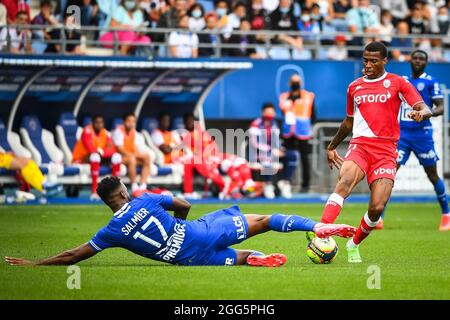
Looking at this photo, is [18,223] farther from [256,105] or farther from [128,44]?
[256,105]

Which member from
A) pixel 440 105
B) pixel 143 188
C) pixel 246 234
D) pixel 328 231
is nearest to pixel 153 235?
pixel 246 234

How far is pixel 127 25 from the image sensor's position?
26.0 metres

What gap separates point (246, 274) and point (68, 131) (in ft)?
47.8

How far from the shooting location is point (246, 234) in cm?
1173

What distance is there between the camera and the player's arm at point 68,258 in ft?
37.1

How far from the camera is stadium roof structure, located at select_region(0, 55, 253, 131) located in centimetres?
2416

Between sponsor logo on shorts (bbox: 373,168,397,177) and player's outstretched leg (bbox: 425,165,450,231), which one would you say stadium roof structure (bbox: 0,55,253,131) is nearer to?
player's outstretched leg (bbox: 425,165,450,231)

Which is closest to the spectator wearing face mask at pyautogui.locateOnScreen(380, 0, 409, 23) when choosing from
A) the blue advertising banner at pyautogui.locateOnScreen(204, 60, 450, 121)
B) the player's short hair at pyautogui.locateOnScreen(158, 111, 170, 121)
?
the blue advertising banner at pyautogui.locateOnScreen(204, 60, 450, 121)

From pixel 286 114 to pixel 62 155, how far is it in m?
5.29

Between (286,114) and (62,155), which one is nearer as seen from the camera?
(62,155)

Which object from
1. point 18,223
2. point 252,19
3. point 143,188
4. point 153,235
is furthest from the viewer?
point 252,19

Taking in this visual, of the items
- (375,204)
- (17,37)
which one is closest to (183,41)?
(17,37)

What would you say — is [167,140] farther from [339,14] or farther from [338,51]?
[339,14]

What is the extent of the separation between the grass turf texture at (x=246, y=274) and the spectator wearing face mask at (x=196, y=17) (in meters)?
10.8
